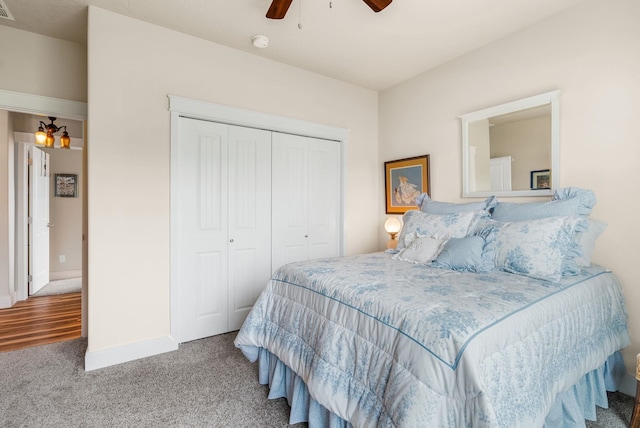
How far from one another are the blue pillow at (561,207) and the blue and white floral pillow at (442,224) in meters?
0.21

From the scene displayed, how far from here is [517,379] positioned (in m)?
1.16

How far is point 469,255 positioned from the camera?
201 centimetres

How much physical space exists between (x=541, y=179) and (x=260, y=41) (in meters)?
2.53

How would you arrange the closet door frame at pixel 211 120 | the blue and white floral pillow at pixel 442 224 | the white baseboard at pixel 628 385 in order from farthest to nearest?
the closet door frame at pixel 211 120 → the blue and white floral pillow at pixel 442 224 → the white baseboard at pixel 628 385

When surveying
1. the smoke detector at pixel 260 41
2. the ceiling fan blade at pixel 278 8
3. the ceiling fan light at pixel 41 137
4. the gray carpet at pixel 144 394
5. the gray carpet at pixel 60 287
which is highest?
the smoke detector at pixel 260 41

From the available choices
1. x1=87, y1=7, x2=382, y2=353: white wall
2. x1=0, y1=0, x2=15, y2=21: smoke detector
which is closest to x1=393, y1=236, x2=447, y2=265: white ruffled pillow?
x1=87, y1=7, x2=382, y2=353: white wall

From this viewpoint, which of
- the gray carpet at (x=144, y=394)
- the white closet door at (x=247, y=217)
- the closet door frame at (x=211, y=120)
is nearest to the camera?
the gray carpet at (x=144, y=394)

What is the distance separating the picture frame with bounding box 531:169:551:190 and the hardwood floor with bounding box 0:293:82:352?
13.6ft

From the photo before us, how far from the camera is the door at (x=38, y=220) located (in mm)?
4098

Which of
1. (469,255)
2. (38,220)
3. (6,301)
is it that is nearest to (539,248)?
(469,255)

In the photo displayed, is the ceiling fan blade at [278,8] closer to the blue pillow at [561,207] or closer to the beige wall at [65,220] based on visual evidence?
the blue pillow at [561,207]

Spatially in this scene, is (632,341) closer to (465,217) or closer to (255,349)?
(465,217)

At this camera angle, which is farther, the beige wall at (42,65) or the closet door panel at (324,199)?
the closet door panel at (324,199)

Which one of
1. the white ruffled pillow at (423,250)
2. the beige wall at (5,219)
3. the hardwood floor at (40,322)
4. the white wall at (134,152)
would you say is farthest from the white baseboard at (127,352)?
the beige wall at (5,219)
